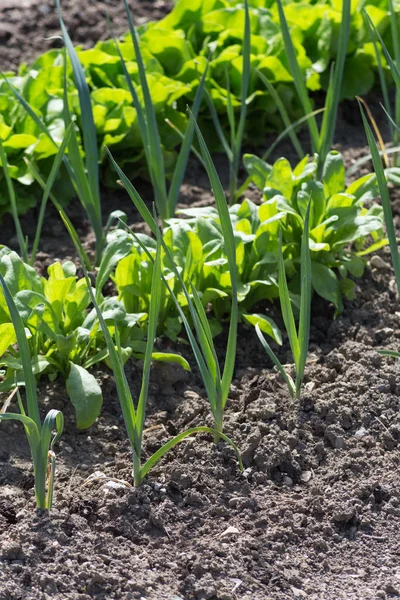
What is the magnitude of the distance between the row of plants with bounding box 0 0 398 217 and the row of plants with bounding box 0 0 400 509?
235mm

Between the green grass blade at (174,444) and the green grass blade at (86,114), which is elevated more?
the green grass blade at (86,114)

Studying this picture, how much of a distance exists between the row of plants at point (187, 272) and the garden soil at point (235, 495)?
0.06 m

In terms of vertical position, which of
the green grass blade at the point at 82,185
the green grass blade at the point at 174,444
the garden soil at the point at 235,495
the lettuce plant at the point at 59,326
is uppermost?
the green grass blade at the point at 82,185

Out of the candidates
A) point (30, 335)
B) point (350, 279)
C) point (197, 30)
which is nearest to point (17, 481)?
point (30, 335)

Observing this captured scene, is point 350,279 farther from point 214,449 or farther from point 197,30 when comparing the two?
point 197,30

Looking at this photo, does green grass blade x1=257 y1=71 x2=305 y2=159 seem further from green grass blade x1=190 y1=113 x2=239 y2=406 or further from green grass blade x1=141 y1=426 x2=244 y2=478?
green grass blade x1=141 y1=426 x2=244 y2=478

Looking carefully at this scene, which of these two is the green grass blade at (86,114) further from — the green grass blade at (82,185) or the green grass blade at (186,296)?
the green grass blade at (186,296)

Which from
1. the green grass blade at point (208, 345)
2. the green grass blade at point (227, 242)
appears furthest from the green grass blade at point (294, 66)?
the green grass blade at point (208, 345)

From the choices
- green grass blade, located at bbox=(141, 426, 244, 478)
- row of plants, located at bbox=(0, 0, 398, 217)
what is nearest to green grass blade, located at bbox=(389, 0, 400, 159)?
row of plants, located at bbox=(0, 0, 398, 217)

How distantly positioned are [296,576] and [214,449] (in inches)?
16.0

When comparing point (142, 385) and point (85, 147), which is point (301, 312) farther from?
point (85, 147)

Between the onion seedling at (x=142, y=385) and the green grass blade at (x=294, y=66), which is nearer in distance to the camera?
the onion seedling at (x=142, y=385)

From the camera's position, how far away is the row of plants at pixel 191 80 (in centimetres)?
302

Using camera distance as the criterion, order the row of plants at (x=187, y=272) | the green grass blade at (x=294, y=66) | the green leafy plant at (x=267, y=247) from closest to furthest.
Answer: the row of plants at (x=187, y=272)
the green leafy plant at (x=267, y=247)
the green grass blade at (x=294, y=66)
